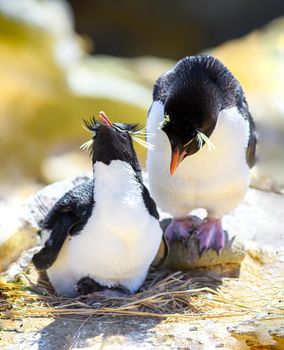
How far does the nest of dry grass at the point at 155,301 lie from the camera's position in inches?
130

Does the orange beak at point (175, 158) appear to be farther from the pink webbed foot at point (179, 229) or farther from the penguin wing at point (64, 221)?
the pink webbed foot at point (179, 229)

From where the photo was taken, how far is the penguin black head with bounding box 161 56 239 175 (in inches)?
136

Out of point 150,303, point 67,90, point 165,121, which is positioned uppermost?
point 67,90

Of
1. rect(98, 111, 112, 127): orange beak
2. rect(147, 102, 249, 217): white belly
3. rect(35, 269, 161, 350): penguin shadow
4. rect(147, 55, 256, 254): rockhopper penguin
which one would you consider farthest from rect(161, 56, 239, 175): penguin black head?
rect(35, 269, 161, 350): penguin shadow

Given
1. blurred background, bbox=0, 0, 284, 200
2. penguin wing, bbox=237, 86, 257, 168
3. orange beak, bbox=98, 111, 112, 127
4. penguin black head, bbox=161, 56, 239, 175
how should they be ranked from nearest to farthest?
orange beak, bbox=98, 111, 112, 127 < penguin black head, bbox=161, 56, 239, 175 < penguin wing, bbox=237, 86, 257, 168 < blurred background, bbox=0, 0, 284, 200

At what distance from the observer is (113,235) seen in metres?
3.30

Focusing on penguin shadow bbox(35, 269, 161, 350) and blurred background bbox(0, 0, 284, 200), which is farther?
blurred background bbox(0, 0, 284, 200)

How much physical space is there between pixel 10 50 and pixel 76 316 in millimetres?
5051

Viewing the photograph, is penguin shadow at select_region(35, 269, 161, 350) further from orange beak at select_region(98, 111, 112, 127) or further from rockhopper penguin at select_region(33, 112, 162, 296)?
orange beak at select_region(98, 111, 112, 127)

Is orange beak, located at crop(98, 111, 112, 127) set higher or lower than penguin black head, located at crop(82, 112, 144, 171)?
higher

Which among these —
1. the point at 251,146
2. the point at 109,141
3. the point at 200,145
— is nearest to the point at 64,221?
the point at 109,141

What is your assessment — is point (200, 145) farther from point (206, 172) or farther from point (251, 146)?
point (251, 146)

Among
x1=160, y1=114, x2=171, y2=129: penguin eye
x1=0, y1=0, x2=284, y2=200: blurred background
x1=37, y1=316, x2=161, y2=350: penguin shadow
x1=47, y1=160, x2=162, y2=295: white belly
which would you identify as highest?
x1=0, y1=0, x2=284, y2=200: blurred background

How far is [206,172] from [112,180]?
1.87 ft
